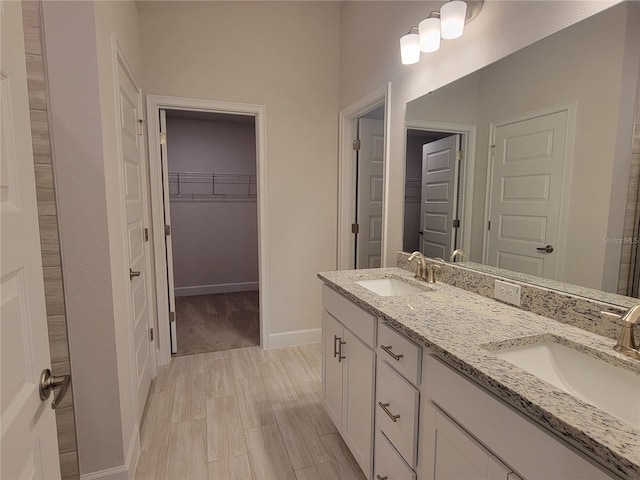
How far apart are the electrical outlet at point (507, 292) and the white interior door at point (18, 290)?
5.11 feet

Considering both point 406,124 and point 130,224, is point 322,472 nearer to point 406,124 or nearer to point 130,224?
point 130,224

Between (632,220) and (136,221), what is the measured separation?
236 cm

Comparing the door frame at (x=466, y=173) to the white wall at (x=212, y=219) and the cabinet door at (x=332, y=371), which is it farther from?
the white wall at (x=212, y=219)

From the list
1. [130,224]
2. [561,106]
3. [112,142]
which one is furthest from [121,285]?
[561,106]

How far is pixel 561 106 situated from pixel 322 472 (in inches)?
75.4

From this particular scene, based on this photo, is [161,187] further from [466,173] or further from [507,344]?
[507,344]

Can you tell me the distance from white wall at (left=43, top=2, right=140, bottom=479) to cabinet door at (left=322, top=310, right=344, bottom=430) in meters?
1.03

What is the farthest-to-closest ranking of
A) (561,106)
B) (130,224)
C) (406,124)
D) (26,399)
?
(406,124)
(130,224)
(561,106)
(26,399)

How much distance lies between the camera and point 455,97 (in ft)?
5.77

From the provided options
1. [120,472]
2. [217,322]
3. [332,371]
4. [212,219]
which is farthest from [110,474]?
[212,219]

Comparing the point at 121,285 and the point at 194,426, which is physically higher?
the point at 121,285

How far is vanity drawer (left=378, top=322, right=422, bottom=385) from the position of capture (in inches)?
45.2

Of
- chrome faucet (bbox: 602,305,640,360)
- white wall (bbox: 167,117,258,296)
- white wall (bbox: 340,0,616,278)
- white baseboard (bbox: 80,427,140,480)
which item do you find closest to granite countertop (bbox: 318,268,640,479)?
chrome faucet (bbox: 602,305,640,360)

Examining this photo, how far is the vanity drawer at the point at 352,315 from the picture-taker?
1460 mm
